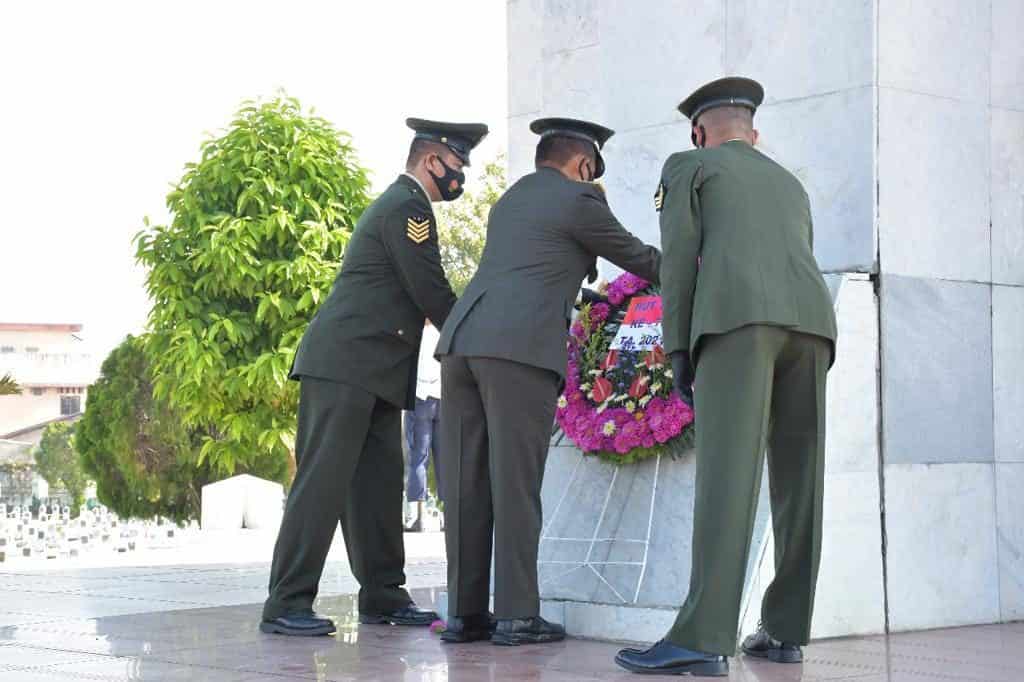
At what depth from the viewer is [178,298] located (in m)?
22.6

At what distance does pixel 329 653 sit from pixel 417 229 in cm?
180

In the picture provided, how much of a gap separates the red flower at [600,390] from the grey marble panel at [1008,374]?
1.79 metres

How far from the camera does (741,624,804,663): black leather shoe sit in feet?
18.6

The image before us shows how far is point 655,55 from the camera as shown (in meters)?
7.76

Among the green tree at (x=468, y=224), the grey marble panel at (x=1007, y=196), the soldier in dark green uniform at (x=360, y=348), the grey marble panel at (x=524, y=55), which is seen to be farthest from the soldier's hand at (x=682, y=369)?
the green tree at (x=468, y=224)

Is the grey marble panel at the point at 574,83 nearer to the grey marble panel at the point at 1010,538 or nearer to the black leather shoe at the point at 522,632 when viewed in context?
the grey marble panel at the point at 1010,538

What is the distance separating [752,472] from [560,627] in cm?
141

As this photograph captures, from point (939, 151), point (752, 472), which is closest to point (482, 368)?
point (752, 472)

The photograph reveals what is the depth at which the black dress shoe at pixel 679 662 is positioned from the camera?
523 centimetres

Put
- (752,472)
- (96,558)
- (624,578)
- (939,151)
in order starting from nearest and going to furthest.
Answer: (752,472) → (624,578) → (939,151) → (96,558)

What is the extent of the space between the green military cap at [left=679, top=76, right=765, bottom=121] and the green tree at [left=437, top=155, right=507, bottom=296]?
131 feet

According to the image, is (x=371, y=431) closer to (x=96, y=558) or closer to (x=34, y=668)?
(x=34, y=668)

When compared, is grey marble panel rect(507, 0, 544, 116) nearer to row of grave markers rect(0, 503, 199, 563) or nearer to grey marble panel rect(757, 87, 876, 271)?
grey marble panel rect(757, 87, 876, 271)

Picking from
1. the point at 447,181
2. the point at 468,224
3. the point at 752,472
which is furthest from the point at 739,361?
the point at 468,224
